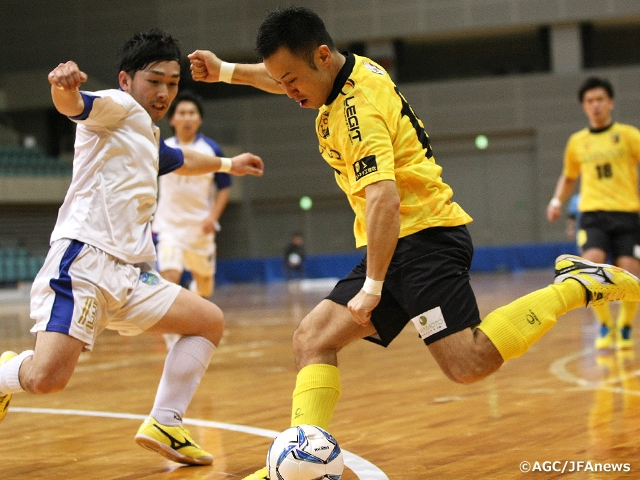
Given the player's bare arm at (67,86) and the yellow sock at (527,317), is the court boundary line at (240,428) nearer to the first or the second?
the yellow sock at (527,317)

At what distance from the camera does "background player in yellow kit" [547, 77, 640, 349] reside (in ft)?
23.4

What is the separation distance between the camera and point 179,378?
3.73m

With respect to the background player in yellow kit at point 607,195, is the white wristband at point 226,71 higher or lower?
higher

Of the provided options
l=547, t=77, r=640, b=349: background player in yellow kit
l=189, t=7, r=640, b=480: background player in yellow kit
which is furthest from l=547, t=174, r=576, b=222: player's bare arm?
l=189, t=7, r=640, b=480: background player in yellow kit

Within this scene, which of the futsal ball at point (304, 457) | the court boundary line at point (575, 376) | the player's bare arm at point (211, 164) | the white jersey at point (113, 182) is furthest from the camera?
the court boundary line at point (575, 376)

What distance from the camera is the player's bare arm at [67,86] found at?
3248 millimetres

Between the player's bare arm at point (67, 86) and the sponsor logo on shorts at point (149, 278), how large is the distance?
2.52 ft

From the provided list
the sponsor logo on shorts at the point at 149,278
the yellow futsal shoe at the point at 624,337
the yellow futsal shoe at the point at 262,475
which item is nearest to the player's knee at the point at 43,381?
the sponsor logo on shorts at the point at 149,278

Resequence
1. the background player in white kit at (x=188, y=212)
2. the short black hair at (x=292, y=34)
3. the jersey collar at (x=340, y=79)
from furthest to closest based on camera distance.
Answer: the background player in white kit at (x=188, y=212) → the jersey collar at (x=340, y=79) → the short black hair at (x=292, y=34)

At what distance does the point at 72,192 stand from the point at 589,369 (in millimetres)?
3940

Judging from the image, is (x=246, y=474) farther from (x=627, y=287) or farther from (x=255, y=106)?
(x=255, y=106)

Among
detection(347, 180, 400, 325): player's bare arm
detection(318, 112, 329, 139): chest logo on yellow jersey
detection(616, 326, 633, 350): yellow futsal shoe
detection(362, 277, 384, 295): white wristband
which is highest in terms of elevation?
detection(318, 112, 329, 139): chest logo on yellow jersey

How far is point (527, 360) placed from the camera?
668 centimetres

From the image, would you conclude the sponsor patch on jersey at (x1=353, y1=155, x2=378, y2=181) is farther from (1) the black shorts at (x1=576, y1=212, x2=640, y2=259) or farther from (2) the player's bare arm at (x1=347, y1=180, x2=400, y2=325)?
(1) the black shorts at (x1=576, y1=212, x2=640, y2=259)
